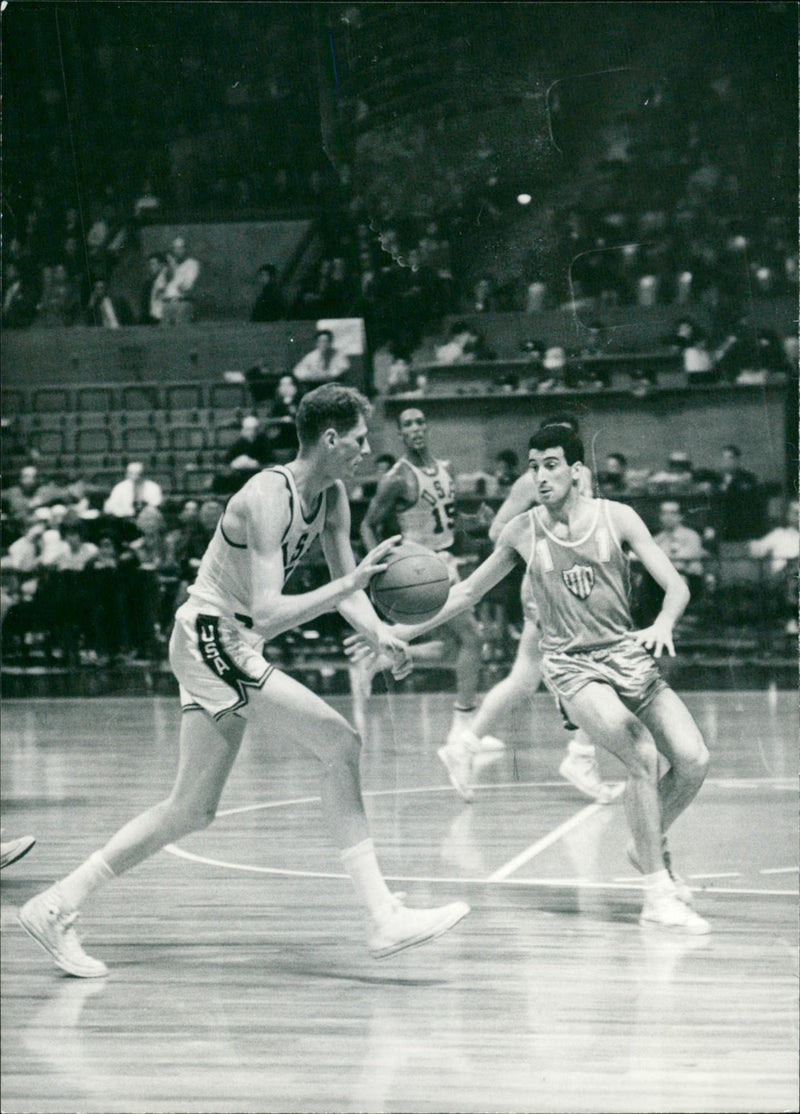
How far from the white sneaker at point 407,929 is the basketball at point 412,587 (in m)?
1.00

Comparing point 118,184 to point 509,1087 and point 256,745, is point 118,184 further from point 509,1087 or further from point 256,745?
point 509,1087

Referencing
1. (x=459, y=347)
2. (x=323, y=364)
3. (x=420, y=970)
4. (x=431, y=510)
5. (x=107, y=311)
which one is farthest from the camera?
(x=107, y=311)

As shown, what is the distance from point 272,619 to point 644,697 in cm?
145

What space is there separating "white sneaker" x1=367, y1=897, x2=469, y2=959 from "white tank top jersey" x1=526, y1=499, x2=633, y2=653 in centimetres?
119

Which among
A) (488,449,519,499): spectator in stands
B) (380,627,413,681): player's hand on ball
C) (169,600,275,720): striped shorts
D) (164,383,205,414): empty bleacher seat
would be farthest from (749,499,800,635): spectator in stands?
(169,600,275,720): striped shorts

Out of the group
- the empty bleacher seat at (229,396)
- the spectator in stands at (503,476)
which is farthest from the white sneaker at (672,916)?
the empty bleacher seat at (229,396)

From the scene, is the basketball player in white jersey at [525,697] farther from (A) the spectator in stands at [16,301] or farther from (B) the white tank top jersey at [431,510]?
(A) the spectator in stands at [16,301]

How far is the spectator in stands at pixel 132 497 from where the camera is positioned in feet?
44.8

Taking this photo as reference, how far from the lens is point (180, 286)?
57.1ft

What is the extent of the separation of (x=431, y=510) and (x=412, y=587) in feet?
12.7

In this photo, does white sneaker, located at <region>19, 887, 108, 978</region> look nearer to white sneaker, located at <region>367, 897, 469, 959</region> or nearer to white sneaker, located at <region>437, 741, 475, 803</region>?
white sneaker, located at <region>367, 897, 469, 959</region>

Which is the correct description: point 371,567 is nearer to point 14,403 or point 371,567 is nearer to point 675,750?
point 675,750

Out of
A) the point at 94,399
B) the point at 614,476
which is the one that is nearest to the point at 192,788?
the point at 614,476

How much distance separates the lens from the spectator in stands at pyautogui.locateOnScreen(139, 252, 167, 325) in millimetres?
17172
